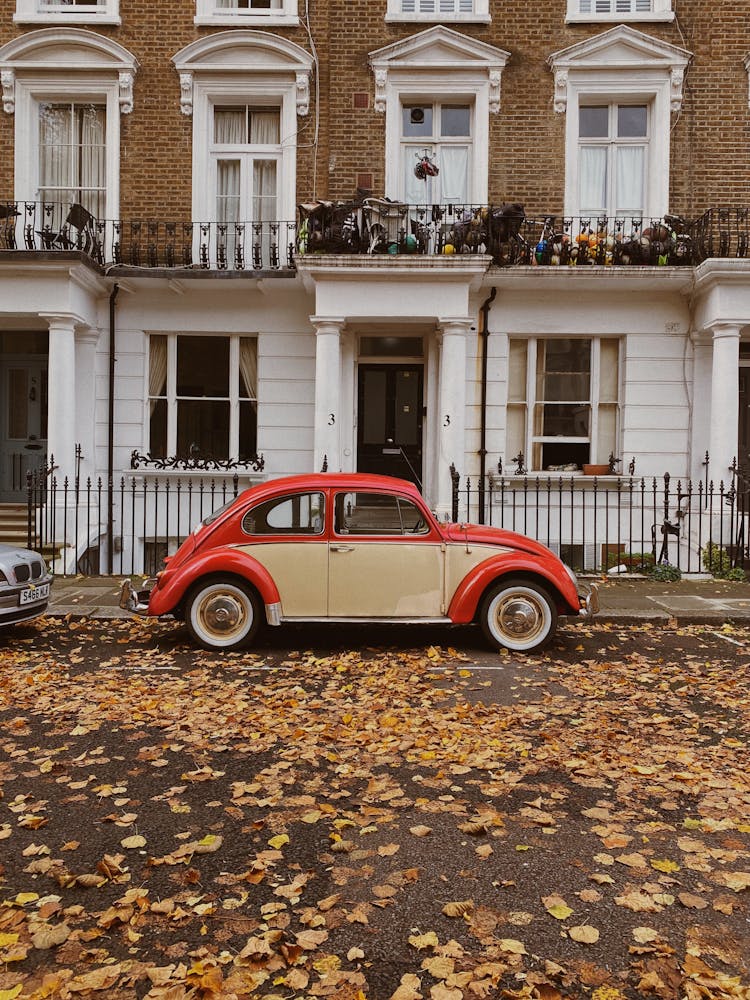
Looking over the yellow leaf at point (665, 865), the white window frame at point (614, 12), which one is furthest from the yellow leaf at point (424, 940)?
the white window frame at point (614, 12)

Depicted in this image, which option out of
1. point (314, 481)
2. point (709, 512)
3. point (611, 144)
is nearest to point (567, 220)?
point (611, 144)

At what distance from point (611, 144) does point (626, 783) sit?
13079 millimetres

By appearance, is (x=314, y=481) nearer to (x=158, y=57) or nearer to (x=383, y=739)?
(x=383, y=739)

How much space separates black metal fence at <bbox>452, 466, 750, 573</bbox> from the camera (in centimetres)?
1296

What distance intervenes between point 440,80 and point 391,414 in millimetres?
6012

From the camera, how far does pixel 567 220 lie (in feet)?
46.1

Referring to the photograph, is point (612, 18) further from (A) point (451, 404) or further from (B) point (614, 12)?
(A) point (451, 404)

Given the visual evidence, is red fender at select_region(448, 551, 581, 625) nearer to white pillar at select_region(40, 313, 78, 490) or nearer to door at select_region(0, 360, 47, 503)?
white pillar at select_region(40, 313, 78, 490)

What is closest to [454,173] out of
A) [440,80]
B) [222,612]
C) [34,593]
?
[440,80]

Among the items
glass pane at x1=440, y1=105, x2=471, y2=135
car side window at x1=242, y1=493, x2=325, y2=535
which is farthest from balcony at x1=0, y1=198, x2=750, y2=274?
car side window at x1=242, y1=493, x2=325, y2=535

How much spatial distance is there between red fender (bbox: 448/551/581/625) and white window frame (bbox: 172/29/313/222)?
30.4 feet

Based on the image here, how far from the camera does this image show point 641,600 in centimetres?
1034

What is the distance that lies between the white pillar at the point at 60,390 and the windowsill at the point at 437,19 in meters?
7.86

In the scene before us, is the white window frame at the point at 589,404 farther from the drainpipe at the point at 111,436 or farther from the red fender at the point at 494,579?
the drainpipe at the point at 111,436
